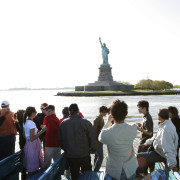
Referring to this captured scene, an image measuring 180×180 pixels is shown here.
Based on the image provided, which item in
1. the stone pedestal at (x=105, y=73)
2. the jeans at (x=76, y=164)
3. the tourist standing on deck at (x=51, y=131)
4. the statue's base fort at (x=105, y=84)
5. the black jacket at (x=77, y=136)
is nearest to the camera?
the black jacket at (x=77, y=136)

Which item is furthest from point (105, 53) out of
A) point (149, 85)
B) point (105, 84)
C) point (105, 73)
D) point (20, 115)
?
point (20, 115)

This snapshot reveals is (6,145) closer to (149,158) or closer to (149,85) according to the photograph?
(149,158)

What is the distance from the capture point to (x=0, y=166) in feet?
12.2

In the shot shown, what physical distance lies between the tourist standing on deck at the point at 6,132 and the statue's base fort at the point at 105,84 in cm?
5283

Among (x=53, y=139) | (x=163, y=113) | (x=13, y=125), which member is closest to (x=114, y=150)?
(x=163, y=113)

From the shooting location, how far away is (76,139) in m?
3.90

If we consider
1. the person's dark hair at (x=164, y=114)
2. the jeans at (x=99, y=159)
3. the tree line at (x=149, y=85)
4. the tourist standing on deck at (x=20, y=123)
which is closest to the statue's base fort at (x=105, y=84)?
the tree line at (x=149, y=85)

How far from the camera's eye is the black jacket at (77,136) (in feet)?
12.7

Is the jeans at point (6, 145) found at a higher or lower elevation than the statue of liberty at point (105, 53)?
lower

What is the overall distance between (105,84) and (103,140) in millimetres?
56442

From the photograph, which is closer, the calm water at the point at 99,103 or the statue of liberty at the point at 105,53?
the calm water at the point at 99,103

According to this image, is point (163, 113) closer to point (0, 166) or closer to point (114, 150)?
point (114, 150)

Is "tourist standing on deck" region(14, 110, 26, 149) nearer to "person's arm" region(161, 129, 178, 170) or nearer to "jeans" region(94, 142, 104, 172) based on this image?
"jeans" region(94, 142, 104, 172)

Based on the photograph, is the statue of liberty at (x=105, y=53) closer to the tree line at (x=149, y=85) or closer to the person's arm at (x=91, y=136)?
the tree line at (x=149, y=85)
